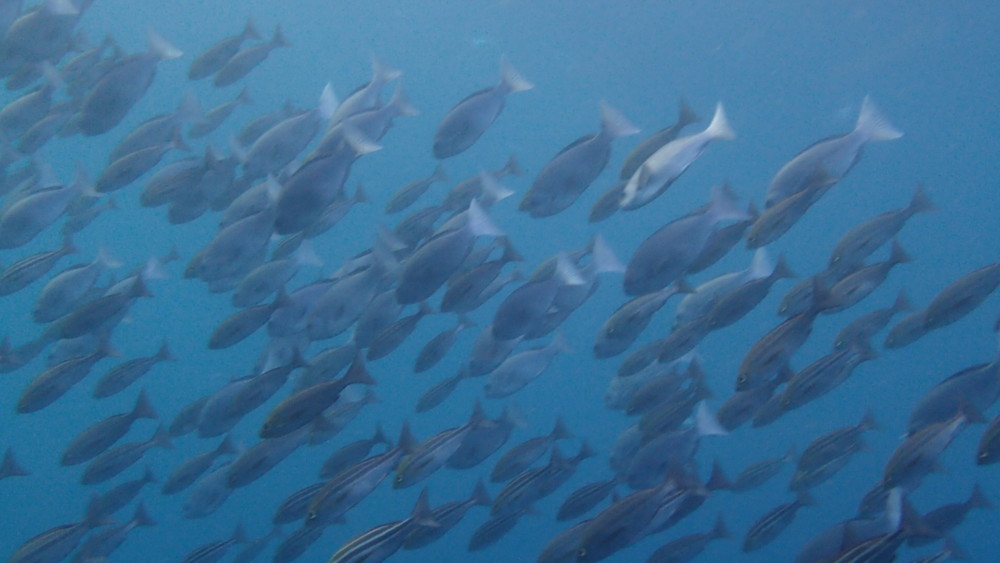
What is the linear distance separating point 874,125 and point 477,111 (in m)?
2.41

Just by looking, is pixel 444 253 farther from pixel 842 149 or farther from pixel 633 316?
pixel 842 149

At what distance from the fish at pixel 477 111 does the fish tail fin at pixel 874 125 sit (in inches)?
79.7

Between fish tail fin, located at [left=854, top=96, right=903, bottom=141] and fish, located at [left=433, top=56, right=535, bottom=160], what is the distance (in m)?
2.02

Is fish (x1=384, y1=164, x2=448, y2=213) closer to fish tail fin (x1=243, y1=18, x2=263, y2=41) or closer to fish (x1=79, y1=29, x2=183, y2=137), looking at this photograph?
fish (x1=79, y1=29, x2=183, y2=137)

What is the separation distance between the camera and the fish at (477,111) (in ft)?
14.5

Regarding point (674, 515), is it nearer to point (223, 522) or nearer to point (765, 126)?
point (223, 522)

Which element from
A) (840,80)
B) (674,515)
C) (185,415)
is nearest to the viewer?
(674,515)

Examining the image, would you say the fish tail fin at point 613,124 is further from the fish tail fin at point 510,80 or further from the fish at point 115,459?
the fish at point 115,459

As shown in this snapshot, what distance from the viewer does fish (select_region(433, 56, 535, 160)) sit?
4.43m

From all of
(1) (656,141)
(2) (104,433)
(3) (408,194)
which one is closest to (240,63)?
(3) (408,194)

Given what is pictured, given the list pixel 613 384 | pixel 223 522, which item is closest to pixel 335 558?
pixel 613 384

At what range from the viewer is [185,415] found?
5711 millimetres

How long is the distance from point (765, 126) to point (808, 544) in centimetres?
1440

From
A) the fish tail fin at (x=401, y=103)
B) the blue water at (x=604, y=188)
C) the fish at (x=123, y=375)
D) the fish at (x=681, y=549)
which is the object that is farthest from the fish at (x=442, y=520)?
the blue water at (x=604, y=188)
